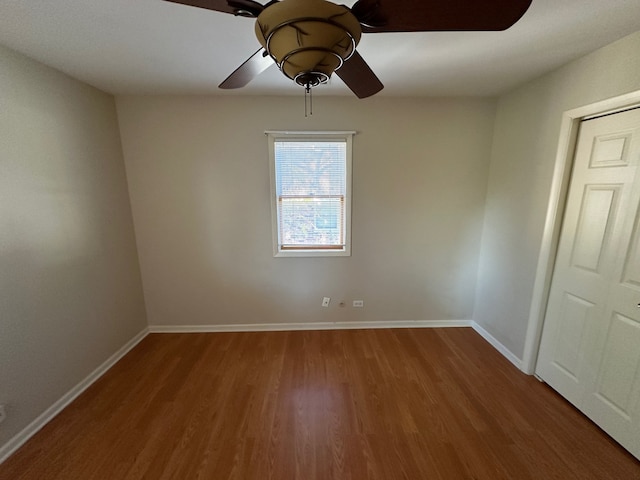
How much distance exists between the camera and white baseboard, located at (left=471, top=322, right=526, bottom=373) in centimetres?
231

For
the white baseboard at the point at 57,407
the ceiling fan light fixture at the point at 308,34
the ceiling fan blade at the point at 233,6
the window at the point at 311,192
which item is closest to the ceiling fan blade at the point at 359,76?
the ceiling fan light fixture at the point at 308,34

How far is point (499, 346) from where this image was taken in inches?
100

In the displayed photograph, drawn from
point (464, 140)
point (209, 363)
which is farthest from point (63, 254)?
point (464, 140)

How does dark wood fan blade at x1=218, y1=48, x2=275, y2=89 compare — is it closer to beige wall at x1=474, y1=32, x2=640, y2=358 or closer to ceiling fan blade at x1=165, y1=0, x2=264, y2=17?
ceiling fan blade at x1=165, y1=0, x2=264, y2=17

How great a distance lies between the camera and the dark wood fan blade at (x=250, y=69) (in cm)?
117

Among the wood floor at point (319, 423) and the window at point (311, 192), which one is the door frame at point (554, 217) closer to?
the wood floor at point (319, 423)

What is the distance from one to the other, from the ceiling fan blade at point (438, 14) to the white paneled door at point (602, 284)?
4.75ft

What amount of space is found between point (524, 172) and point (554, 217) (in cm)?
50

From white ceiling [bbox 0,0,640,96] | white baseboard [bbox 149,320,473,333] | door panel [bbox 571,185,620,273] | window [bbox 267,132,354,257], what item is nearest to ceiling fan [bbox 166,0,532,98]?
white ceiling [bbox 0,0,640,96]

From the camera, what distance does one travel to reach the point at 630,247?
1536 mm

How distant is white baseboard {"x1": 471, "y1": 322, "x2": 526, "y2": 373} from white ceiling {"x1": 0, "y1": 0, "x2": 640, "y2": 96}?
8.01 feet

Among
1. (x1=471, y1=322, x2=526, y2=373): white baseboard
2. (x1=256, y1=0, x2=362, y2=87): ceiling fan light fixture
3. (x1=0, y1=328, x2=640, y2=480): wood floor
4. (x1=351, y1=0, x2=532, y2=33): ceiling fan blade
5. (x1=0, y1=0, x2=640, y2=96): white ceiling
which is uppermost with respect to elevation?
(x1=0, y1=0, x2=640, y2=96): white ceiling

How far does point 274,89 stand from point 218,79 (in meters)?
0.49

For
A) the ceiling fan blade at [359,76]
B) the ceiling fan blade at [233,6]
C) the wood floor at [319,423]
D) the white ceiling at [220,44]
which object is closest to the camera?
the ceiling fan blade at [233,6]
